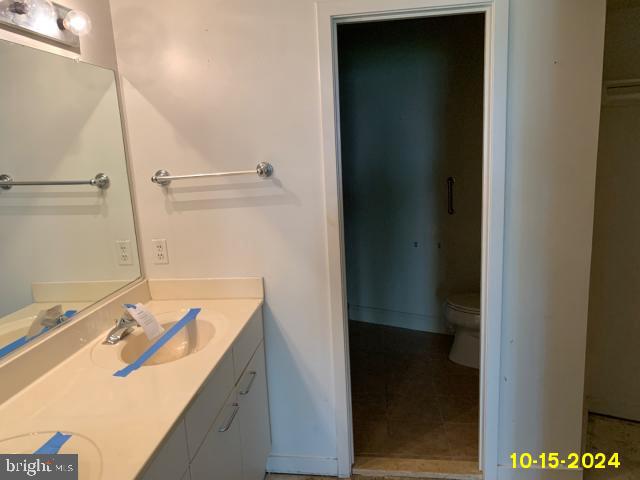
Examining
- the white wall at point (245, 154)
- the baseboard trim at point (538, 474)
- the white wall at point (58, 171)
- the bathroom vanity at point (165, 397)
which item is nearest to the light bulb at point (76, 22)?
the white wall at point (58, 171)

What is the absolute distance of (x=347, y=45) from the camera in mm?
3020

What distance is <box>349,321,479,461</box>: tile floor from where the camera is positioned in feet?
6.45

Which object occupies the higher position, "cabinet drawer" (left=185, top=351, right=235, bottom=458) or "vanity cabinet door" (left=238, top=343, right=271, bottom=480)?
"cabinet drawer" (left=185, top=351, right=235, bottom=458)

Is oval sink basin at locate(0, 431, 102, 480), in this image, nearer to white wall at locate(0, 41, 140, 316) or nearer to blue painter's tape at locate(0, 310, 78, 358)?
blue painter's tape at locate(0, 310, 78, 358)

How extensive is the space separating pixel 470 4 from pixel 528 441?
1.76 m

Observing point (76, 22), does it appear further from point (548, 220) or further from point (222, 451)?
point (548, 220)

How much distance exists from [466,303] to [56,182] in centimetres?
231

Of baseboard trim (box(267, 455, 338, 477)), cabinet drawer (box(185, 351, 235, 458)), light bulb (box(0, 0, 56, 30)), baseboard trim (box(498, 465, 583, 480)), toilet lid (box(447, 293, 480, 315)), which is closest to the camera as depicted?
cabinet drawer (box(185, 351, 235, 458))

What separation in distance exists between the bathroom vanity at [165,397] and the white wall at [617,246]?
169 centimetres

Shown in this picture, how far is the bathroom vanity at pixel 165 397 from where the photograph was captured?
877mm

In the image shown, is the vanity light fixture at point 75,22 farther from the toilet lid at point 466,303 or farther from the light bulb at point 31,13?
the toilet lid at point 466,303

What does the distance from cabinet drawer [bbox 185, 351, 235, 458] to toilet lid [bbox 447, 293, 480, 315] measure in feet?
5.57

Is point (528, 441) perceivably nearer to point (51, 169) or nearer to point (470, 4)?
point (470, 4)

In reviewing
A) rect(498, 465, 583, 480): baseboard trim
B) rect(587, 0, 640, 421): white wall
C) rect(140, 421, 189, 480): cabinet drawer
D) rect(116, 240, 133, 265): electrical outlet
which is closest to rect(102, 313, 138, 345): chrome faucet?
rect(116, 240, 133, 265): electrical outlet
